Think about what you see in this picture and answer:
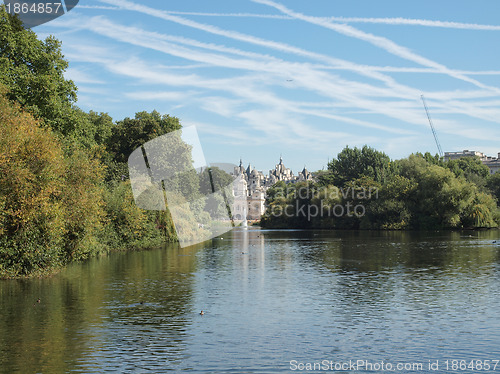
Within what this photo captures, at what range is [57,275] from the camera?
117 ft

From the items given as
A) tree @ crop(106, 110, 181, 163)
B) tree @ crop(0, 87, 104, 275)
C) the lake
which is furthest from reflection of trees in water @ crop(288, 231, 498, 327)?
tree @ crop(106, 110, 181, 163)

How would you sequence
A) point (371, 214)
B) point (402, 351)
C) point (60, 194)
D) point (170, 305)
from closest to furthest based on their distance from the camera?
point (402, 351) → point (170, 305) → point (60, 194) → point (371, 214)

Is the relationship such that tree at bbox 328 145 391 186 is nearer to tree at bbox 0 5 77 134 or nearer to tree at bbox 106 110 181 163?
tree at bbox 106 110 181 163

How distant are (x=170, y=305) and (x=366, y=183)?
326 ft

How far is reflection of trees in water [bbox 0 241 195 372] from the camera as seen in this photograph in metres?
17.0

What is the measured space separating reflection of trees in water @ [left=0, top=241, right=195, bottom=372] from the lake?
0.17 feet

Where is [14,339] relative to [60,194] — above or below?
below

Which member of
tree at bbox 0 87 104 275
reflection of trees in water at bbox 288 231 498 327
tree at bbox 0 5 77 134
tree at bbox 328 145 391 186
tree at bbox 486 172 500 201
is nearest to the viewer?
reflection of trees in water at bbox 288 231 498 327

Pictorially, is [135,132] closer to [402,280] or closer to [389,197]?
[402,280]

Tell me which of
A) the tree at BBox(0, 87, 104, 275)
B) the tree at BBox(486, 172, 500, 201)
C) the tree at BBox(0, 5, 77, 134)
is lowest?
the tree at BBox(0, 87, 104, 275)

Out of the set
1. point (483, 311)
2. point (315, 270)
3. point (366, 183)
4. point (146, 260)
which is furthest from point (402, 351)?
point (366, 183)

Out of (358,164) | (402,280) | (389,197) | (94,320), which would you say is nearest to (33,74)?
(94,320)

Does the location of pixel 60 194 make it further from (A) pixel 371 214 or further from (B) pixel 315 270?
(A) pixel 371 214

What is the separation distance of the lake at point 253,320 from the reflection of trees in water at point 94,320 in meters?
0.05
